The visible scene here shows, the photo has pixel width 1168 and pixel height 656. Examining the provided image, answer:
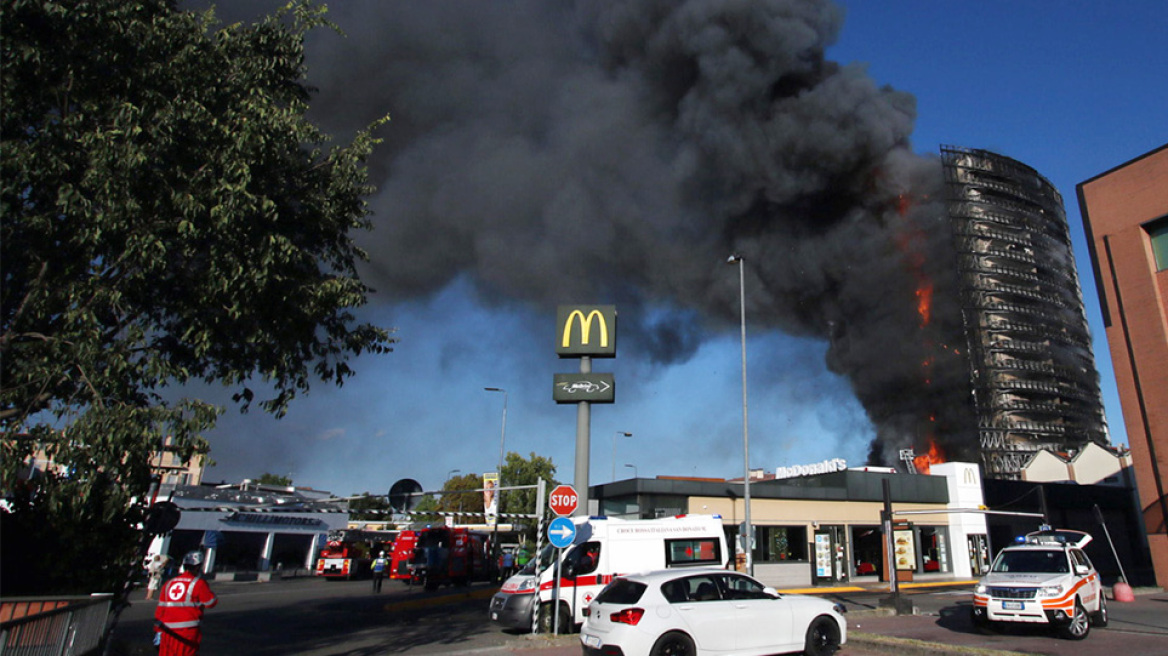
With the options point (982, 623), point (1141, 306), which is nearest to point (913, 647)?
point (982, 623)

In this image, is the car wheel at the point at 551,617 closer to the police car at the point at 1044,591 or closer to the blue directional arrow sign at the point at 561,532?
the blue directional arrow sign at the point at 561,532

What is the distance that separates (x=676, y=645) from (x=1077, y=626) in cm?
808

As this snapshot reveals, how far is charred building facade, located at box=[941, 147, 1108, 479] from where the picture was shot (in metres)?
83.5

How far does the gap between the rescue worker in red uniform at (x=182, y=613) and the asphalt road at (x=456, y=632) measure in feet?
14.6

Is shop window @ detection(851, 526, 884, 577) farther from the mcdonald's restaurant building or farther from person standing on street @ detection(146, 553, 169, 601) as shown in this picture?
person standing on street @ detection(146, 553, 169, 601)

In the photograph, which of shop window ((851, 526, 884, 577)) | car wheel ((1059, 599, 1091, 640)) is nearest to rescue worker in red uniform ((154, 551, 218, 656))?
car wheel ((1059, 599, 1091, 640))

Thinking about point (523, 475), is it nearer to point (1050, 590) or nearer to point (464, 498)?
point (464, 498)

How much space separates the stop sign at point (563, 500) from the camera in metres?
13.2

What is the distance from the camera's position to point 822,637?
1019cm

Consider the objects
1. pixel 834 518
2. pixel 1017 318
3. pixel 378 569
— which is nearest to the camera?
pixel 378 569

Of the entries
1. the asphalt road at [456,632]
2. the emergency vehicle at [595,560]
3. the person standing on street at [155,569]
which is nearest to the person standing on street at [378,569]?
the asphalt road at [456,632]

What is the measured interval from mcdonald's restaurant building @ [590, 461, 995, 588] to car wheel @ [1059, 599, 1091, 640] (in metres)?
13.3

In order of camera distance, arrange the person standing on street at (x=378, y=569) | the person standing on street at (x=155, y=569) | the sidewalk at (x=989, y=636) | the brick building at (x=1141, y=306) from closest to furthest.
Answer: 1. the sidewalk at (x=989, y=636)
2. the person standing on street at (x=155, y=569)
3. the brick building at (x=1141, y=306)
4. the person standing on street at (x=378, y=569)

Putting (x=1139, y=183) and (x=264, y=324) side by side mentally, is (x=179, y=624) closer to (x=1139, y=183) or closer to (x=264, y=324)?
(x=264, y=324)
